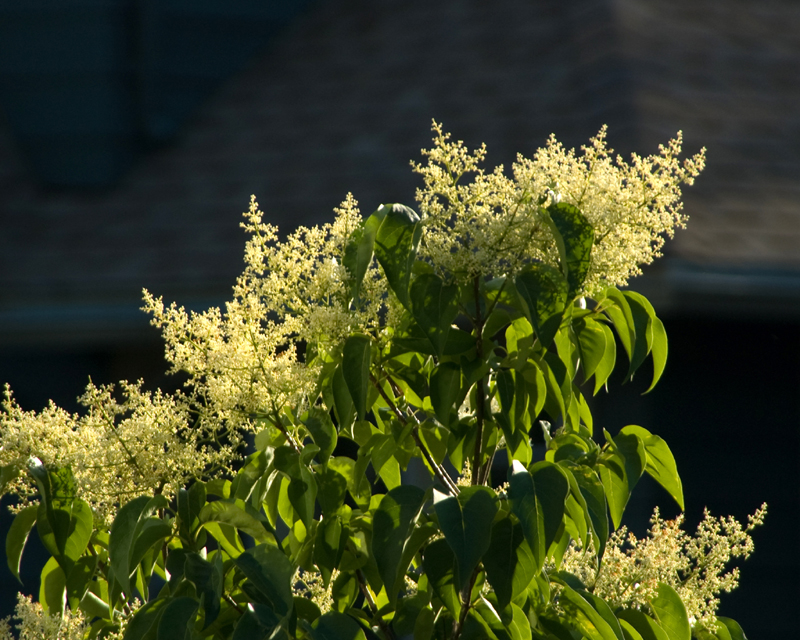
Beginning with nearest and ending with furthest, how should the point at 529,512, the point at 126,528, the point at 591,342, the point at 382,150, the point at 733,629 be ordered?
1. the point at 529,512
2. the point at 126,528
3. the point at 591,342
4. the point at 733,629
5. the point at 382,150

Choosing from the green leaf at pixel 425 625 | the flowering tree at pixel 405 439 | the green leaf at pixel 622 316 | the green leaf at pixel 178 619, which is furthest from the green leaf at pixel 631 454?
the green leaf at pixel 178 619

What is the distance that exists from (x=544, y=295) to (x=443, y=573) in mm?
375

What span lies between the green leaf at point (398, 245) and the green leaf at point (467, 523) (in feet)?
0.81

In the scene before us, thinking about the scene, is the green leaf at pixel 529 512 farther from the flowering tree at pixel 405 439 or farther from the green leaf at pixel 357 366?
the green leaf at pixel 357 366

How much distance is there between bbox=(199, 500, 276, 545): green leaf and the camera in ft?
4.05

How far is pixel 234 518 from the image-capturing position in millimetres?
1240

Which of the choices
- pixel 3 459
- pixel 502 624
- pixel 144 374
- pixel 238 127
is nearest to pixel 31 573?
pixel 144 374

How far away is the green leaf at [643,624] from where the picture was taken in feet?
4.49

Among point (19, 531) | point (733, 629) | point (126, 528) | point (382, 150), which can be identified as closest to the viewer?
point (126, 528)

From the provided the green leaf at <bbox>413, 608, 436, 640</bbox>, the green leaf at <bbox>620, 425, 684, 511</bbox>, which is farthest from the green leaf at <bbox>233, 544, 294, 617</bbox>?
the green leaf at <bbox>620, 425, 684, 511</bbox>

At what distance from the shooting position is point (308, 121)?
5391mm

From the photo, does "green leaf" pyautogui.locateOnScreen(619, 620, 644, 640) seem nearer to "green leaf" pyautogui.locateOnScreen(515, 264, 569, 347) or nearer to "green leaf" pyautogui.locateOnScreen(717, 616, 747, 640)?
"green leaf" pyautogui.locateOnScreen(717, 616, 747, 640)

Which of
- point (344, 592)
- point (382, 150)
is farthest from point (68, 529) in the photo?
point (382, 150)

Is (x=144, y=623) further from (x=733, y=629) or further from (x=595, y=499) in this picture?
(x=733, y=629)
